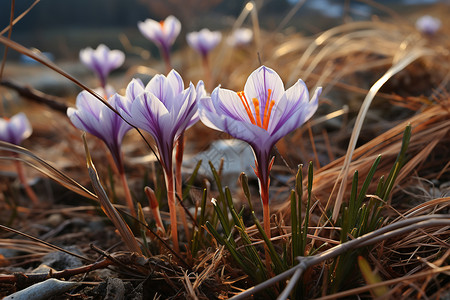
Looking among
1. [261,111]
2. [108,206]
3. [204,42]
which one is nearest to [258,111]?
[261,111]

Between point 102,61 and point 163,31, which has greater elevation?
point 163,31

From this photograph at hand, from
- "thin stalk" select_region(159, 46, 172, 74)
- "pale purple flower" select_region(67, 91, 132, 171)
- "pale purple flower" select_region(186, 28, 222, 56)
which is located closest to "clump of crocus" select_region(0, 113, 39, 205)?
"thin stalk" select_region(159, 46, 172, 74)

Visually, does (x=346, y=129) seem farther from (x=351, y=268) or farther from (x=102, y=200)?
(x=102, y=200)

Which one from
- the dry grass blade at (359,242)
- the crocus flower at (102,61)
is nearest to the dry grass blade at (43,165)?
the dry grass blade at (359,242)

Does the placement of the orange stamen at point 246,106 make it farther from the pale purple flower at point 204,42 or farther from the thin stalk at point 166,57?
the pale purple flower at point 204,42

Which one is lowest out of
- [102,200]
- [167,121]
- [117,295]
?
[117,295]

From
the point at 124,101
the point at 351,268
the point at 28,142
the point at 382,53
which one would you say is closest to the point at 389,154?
the point at 351,268

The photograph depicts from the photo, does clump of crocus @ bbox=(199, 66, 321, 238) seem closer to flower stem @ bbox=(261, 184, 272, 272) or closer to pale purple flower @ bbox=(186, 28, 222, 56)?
flower stem @ bbox=(261, 184, 272, 272)

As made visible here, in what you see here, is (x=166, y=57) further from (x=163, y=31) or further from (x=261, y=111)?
(x=261, y=111)
